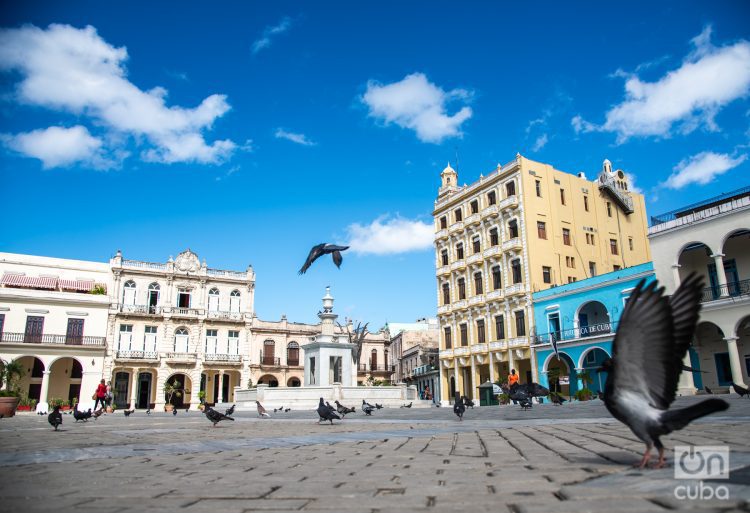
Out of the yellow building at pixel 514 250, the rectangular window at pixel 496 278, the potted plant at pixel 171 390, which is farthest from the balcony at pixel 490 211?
the potted plant at pixel 171 390

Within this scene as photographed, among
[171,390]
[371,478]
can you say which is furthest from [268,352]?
[371,478]

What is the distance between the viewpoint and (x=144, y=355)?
4950cm

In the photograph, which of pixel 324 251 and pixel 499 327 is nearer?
pixel 324 251

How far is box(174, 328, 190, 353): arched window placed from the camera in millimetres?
51625

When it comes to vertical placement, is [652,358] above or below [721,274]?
below

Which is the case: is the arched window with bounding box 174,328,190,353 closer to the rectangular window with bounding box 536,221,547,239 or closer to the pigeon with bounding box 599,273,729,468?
the rectangular window with bounding box 536,221,547,239

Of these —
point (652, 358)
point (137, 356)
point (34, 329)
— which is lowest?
point (652, 358)

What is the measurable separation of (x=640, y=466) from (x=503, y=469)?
1.16m

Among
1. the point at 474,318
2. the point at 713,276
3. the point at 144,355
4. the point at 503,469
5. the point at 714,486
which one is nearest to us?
the point at 714,486

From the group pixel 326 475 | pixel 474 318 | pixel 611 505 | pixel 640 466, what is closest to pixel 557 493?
pixel 611 505

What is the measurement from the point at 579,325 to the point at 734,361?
10668mm

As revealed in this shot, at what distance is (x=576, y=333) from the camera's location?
3638 centimetres

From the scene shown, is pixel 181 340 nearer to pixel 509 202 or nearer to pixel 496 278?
pixel 496 278

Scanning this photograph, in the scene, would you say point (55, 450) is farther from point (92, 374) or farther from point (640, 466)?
point (92, 374)
